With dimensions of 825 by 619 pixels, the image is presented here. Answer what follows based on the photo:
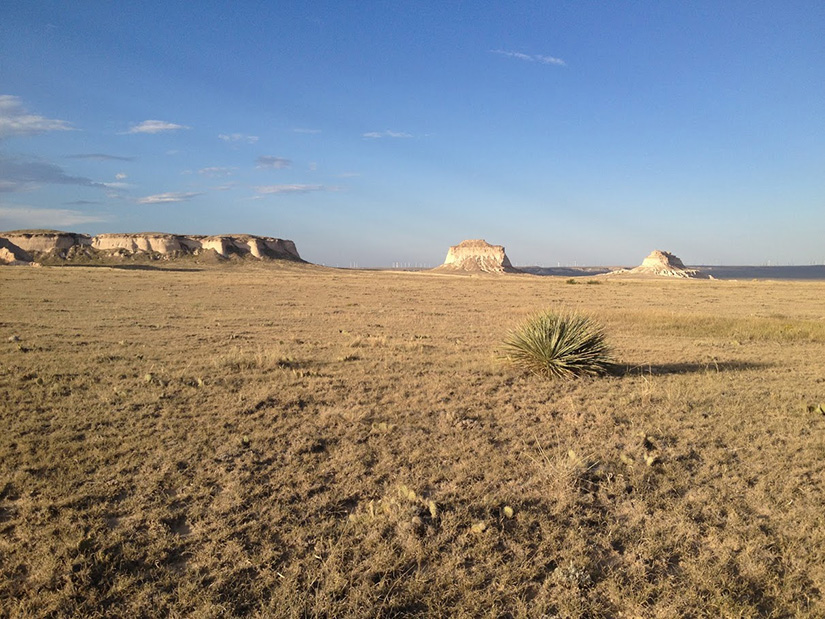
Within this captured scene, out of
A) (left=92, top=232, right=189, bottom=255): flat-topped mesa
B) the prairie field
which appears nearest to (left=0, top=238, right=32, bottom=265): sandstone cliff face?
(left=92, top=232, right=189, bottom=255): flat-topped mesa

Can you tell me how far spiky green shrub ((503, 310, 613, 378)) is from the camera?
9297 mm

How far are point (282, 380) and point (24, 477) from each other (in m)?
4.12

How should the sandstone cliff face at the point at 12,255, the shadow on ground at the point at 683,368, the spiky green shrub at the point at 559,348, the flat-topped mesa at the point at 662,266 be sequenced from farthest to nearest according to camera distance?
the flat-topped mesa at the point at 662,266
the sandstone cliff face at the point at 12,255
the shadow on ground at the point at 683,368
the spiky green shrub at the point at 559,348

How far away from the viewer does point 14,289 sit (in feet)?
90.0

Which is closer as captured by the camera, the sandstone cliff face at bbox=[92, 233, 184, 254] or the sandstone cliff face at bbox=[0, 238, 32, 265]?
the sandstone cliff face at bbox=[0, 238, 32, 265]

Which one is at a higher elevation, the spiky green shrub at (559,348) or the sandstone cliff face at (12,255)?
the sandstone cliff face at (12,255)

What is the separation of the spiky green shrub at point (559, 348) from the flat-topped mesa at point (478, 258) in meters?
131

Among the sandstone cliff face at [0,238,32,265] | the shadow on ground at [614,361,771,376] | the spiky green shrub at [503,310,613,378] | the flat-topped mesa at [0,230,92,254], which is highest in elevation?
the flat-topped mesa at [0,230,92,254]

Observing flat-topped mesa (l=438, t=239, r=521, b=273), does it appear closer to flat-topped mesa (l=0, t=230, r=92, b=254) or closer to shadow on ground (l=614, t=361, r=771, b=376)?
flat-topped mesa (l=0, t=230, r=92, b=254)

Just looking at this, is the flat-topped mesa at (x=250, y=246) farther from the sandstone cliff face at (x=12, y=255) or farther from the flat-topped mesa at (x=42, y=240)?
the sandstone cliff face at (x=12, y=255)

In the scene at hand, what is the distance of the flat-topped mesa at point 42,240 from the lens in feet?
335

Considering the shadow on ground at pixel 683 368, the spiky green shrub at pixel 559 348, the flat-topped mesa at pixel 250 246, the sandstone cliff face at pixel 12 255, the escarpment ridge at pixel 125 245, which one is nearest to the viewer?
the spiky green shrub at pixel 559 348

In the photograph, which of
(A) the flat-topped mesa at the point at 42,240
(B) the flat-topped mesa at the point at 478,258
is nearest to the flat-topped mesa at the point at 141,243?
(A) the flat-topped mesa at the point at 42,240

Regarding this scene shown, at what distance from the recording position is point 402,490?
15.2ft
